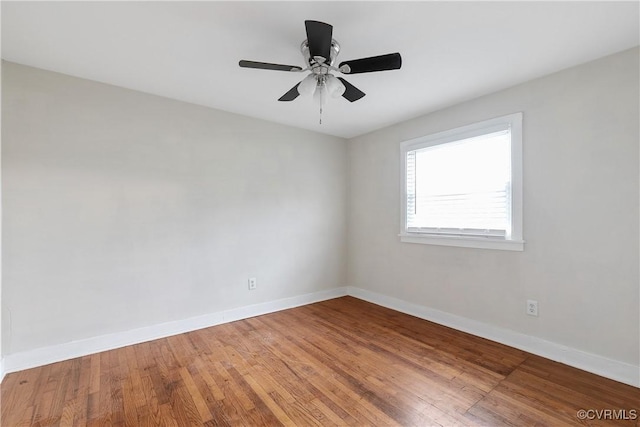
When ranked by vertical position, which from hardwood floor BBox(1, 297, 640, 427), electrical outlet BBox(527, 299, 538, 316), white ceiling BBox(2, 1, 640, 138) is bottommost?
hardwood floor BBox(1, 297, 640, 427)

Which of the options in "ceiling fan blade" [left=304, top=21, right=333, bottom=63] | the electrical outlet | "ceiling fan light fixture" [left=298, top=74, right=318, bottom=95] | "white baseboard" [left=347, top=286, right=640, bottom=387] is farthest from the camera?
the electrical outlet

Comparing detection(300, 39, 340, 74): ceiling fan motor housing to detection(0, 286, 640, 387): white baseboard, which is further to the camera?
detection(0, 286, 640, 387): white baseboard

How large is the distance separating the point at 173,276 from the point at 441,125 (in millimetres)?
3269

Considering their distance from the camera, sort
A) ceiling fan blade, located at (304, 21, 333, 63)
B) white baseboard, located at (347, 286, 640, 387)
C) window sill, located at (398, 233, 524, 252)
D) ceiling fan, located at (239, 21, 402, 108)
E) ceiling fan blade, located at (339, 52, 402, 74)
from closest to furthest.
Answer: ceiling fan blade, located at (304, 21, 333, 63) < ceiling fan, located at (239, 21, 402, 108) < ceiling fan blade, located at (339, 52, 402, 74) < white baseboard, located at (347, 286, 640, 387) < window sill, located at (398, 233, 524, 252)

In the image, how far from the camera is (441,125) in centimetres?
314

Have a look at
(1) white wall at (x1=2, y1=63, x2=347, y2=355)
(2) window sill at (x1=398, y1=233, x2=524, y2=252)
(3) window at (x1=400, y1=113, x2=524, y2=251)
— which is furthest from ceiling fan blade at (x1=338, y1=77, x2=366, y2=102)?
(2) window sill at (x1=398, y1=233, x2=524, y2=252)

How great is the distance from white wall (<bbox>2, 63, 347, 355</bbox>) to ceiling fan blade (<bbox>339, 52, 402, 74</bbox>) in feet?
6.36

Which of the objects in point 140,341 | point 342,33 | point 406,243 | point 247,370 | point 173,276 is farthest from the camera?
point 406,243

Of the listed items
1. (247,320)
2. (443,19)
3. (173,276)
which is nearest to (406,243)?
(247,320)

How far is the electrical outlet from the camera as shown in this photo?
2.45m

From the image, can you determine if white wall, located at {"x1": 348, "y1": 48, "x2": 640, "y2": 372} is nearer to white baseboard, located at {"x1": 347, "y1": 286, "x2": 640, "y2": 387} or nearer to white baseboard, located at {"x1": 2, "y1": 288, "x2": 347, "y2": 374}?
white baseboard, located at {"x1": 347, "y1": 286, "x2": 640, "y2": 387}

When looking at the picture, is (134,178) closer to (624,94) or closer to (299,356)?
(299,356)

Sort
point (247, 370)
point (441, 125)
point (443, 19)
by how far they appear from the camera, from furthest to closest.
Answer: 1. point (441, 125)
2. point (247, 370)
3. point (443, 19)

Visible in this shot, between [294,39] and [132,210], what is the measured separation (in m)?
2.11
